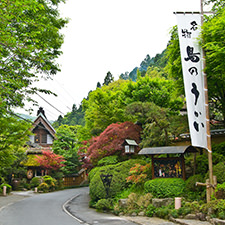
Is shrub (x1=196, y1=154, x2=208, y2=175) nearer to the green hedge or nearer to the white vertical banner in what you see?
the white vertical banner

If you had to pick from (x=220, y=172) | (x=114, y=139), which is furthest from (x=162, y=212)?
(x=114, y=139)

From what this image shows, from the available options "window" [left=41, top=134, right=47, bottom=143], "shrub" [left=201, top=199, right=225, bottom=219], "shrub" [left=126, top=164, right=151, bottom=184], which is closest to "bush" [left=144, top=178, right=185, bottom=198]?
"shrub" [left=126, top=164, right=151, bottom=184]

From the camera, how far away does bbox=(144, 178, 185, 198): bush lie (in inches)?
567

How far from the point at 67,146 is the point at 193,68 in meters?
30.5

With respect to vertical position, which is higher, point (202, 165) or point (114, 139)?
point (114, 139)

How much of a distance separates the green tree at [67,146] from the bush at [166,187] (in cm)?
2393

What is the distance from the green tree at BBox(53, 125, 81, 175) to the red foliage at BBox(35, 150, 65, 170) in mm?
2486

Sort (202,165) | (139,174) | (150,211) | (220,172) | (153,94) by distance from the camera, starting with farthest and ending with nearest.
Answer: (153,94)
(139,174)
(202,165)
(150,211)
(220,172)

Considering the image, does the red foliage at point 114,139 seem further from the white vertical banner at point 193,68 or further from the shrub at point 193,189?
the white vertical banner at point 193,68

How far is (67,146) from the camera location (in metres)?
40.3

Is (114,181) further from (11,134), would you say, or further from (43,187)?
(43,187)

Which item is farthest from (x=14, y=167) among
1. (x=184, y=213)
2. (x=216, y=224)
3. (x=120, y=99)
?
(x=216, y=224)

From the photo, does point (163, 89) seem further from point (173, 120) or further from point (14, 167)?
point (14, 167)

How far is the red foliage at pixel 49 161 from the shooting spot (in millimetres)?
33719
